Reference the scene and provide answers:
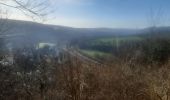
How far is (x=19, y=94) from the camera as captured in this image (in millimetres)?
10000

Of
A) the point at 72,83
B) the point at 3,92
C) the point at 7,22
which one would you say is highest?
the point at 7,22

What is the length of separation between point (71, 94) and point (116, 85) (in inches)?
57.9

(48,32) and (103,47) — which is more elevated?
(48,32)

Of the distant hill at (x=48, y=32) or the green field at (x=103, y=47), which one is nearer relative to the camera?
the distant hill at (x=48, y=32)

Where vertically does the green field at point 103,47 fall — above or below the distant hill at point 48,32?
below

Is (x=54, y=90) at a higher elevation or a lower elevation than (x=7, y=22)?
lower

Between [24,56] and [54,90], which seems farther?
[24,56]

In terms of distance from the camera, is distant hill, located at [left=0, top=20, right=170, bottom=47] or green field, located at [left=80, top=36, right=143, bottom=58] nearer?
distant hill, located at [left=0, top=20, right=170, bottom=47]

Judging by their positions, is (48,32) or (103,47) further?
(48,32)

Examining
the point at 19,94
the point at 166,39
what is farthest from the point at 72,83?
the point at 166,39

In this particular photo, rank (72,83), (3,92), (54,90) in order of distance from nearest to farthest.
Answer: (72,83)
(54,90)
(3,92)

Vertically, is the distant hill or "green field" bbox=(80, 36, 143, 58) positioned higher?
the distant hill

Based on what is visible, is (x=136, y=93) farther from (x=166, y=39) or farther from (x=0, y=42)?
(x=166, y=39)

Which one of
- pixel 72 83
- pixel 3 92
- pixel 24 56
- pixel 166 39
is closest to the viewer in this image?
pixel 72 83
